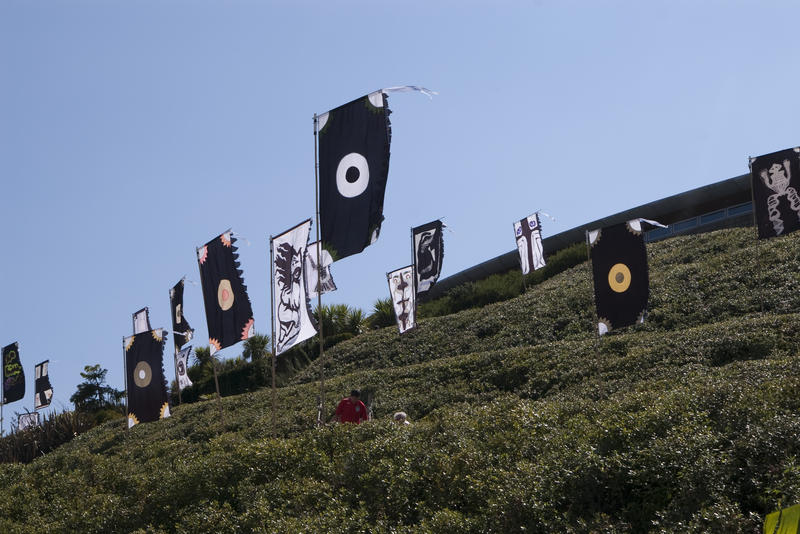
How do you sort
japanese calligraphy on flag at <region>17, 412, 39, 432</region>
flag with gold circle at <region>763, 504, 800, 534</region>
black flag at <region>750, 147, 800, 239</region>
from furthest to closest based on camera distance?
japanese calligraphy on flag at <region>17, 412, 39, 432</region> → black flag at <region>750, 147, 800, 239</region> → flag with gold circle at <region>763, 504, 800, 534</region>

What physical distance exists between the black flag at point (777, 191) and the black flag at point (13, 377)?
25651mm

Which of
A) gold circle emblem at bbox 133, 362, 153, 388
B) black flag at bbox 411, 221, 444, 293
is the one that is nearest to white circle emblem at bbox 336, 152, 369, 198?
gold circle emblem at bbox 133, 362, 153, 388

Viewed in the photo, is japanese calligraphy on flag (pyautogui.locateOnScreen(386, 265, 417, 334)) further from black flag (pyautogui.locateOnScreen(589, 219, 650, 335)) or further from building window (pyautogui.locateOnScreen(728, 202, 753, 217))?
building window (pyautogui.locateOnScreen(728, 202, 753, 217))

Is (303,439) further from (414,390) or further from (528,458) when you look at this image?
(414,390)

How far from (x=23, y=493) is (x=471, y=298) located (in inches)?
921

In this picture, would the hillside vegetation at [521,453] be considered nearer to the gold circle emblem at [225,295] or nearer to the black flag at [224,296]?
the black flag at [224,296]

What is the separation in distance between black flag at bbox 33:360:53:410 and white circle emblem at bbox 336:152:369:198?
25888mm

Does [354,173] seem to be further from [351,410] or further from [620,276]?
[620,276]

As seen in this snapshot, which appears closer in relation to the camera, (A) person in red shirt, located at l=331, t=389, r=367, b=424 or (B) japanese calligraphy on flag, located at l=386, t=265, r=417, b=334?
(A) person in red shirt, located at l=331, t=389, r=367, b=424

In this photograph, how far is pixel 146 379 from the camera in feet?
62.9

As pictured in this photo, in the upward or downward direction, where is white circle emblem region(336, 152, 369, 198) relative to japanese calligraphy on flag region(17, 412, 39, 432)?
upward

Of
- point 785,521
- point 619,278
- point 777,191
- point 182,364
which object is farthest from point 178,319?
point 785,521

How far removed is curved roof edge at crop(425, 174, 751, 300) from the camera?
34.7 meters

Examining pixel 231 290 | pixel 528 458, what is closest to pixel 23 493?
pixel 231 290
